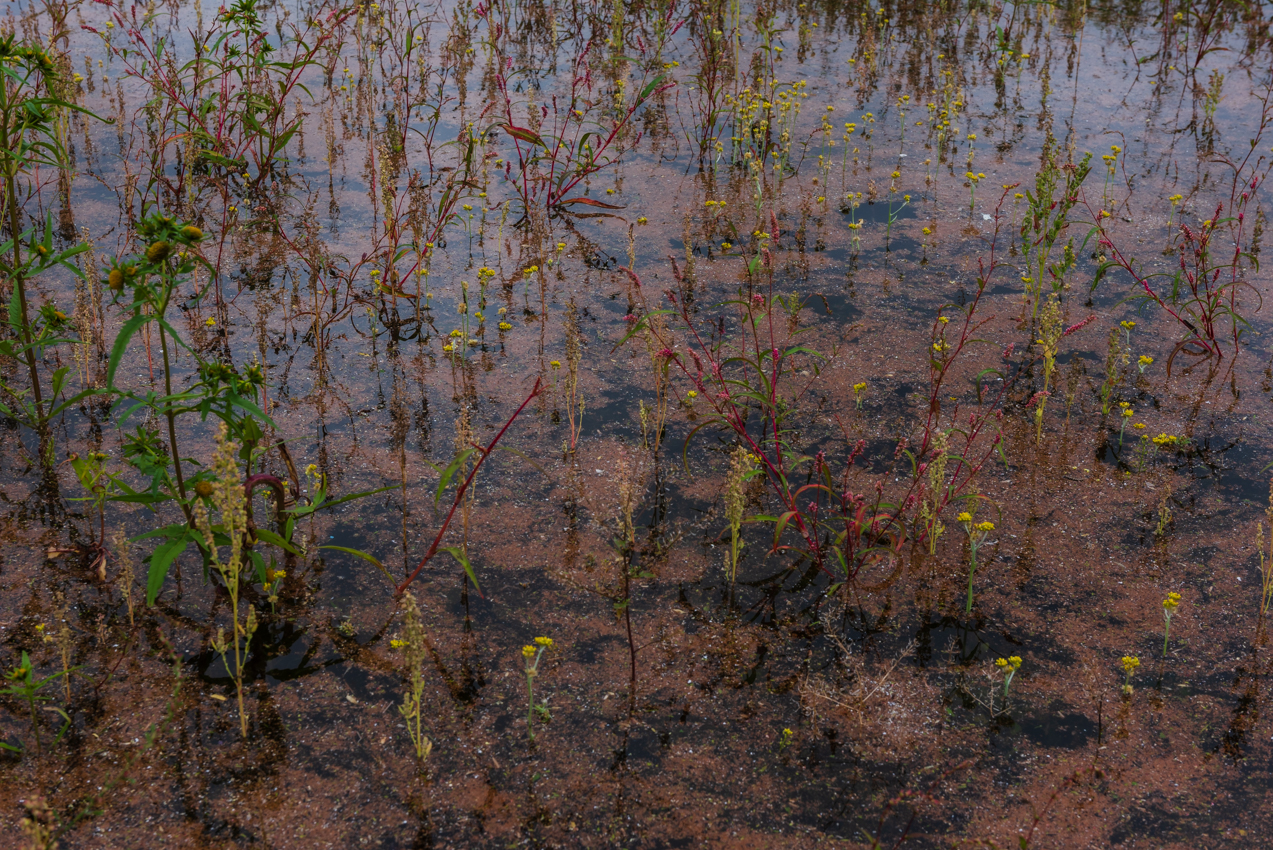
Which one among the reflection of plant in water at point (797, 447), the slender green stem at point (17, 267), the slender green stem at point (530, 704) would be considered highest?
the slender green stem at point (17, 267)

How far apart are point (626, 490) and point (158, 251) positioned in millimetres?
1397

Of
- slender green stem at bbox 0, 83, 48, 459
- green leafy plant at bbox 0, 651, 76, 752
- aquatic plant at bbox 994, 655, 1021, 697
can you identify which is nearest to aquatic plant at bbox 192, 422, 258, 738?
green leafy plant at bbox 0, 651, 76, 752

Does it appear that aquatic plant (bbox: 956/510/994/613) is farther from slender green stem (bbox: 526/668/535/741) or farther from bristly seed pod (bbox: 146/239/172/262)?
bristly seed pod (bbox: 146/239/172/262)

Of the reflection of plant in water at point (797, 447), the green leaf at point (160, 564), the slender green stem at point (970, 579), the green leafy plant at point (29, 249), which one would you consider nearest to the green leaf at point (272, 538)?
the green leaf at point (160, 564)

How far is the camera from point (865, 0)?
8633 millimetres

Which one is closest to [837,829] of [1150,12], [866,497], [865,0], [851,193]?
[866,497]

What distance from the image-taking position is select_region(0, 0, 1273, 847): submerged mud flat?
2562 millimetres

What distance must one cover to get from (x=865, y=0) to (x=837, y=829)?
7797 millimetres

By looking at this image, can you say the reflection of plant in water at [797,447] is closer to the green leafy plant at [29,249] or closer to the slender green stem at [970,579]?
the slender green stem at [970,579]

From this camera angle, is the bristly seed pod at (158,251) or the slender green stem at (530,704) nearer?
the bristly seed pod at (158,251)

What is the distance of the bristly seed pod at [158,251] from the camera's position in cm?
248

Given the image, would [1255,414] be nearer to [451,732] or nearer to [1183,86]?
[451,732]

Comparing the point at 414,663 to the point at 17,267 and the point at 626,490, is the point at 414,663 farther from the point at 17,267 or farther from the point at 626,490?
the point at 17,267

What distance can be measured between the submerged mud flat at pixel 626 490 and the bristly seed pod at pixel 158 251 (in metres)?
0.04
